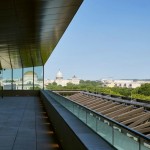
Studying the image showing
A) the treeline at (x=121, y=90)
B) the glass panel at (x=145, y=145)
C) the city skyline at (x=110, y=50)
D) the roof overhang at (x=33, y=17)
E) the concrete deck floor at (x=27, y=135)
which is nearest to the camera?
the glass panel at (x=145, y=145)

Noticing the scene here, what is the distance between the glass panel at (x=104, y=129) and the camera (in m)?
4.46

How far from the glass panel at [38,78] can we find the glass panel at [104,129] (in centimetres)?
3299

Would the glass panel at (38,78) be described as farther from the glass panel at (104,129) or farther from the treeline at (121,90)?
the glass panel at (104,129)

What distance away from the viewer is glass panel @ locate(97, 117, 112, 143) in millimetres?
4457

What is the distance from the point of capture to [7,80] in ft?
123

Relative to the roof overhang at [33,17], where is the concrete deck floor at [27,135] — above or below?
below

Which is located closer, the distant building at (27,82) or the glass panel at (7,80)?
the glass panel at (7,80)

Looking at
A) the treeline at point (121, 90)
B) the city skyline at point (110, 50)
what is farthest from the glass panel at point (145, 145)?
the city skyline at point (110, 50)

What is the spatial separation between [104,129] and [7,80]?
111ft

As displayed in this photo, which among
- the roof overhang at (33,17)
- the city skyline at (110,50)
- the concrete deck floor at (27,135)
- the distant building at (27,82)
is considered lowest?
the concrete deck floor at (27,135)

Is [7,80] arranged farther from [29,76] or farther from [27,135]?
[27,135]

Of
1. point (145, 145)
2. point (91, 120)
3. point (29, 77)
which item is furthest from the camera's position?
point (29, 77)

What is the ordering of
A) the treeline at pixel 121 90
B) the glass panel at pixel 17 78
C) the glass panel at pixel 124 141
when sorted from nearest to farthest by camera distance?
the glass panel at pixel 124 141
the glass panel at pixel 17 78
the treeline at pixel 121 90

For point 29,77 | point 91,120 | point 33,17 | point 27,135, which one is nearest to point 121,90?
point 29,77
